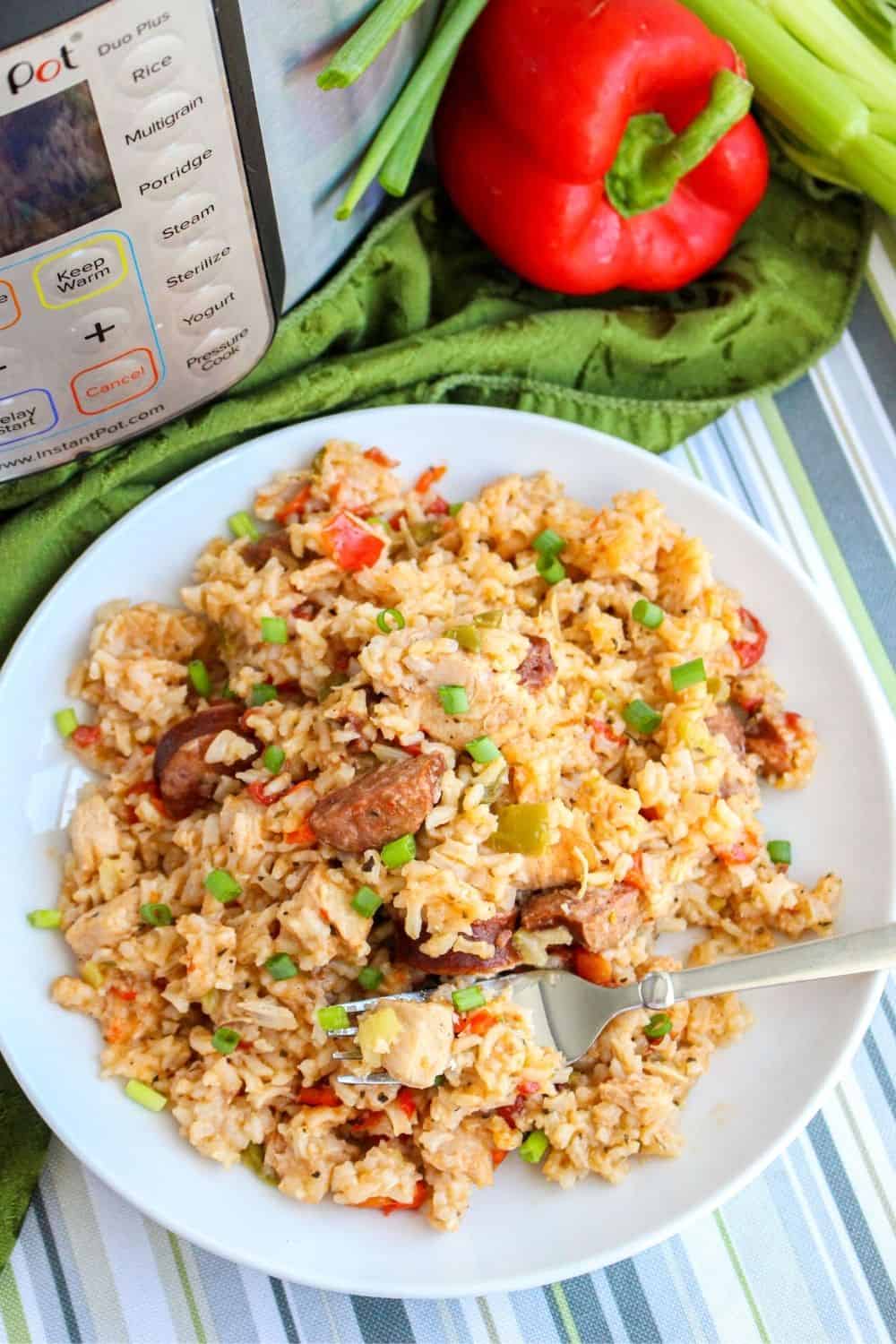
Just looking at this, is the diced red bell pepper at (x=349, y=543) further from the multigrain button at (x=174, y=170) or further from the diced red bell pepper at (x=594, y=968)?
the diced red bell pepper at (x=594, y=968)

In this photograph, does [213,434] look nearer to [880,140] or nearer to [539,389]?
[539,389]

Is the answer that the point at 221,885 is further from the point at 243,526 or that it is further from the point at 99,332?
the point at 99,332

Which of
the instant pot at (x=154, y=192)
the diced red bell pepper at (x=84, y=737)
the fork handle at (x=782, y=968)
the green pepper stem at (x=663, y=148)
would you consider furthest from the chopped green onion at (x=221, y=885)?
the green pepper stem at (x=663, y=148)

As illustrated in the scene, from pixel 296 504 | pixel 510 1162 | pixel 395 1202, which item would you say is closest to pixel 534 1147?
pixel 510 1162

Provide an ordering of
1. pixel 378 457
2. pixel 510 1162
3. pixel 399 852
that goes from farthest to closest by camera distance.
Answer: pixel 378 457 → pixel 510 1162 → pixel 399 852

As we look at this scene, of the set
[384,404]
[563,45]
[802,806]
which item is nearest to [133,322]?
[384,404]

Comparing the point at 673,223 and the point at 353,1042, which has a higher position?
the point at 673,223
